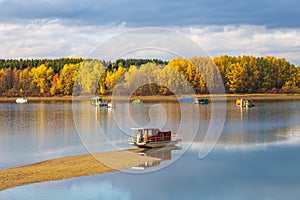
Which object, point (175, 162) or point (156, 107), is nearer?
point (175, 162)

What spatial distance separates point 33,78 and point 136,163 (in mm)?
137353

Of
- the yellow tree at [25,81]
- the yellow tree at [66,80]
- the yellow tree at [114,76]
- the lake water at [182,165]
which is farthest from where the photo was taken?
the yellow tree at [25,81]

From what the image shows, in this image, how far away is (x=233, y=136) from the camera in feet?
152

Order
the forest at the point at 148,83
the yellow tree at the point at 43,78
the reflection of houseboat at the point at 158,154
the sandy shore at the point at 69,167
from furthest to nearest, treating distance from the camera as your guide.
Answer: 1. the yellow tree at the point at 43,78
2. the forest at the point at 148,83
3. the reflection of houseboat at the point at 158,154
4. the sandy shore at the point at 69,167

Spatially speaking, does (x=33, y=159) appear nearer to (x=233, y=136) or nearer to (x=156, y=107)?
(x=233, y=136)

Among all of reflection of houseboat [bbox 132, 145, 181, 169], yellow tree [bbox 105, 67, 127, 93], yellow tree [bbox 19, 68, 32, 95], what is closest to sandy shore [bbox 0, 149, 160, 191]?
reflection of houseboat [bbox 132, 145, 181, 169]

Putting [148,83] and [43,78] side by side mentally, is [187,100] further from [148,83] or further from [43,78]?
[43,78]

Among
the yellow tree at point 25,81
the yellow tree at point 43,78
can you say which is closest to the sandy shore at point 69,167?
the yellow tree at point 43,78

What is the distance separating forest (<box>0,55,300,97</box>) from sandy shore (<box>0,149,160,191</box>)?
58.7 metres

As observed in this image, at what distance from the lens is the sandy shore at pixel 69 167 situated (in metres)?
26.7

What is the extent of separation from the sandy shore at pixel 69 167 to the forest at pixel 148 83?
193 ft

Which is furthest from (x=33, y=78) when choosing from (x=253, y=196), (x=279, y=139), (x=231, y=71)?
(x=253, y=196)

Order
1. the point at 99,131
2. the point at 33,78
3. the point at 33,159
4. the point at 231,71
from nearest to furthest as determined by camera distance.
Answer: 1. the point at 33,159
2. the point at 99,131
3. the point at 231,71
4. the point at 33,78

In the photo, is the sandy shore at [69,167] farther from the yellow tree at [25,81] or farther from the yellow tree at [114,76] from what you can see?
the yellow tree at [25,81]
